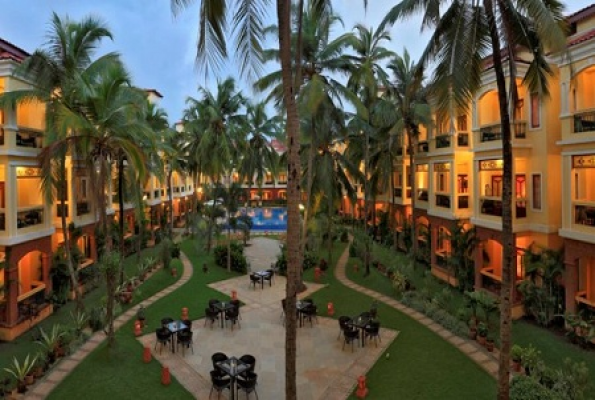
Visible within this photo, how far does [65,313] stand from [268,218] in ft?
132

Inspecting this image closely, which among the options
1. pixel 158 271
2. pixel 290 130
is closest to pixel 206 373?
pixel 290 130

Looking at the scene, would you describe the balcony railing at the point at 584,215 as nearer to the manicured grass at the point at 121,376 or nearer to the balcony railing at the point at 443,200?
the balcony railing at the point at 443,200

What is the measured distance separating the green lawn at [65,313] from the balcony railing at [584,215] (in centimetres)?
1796

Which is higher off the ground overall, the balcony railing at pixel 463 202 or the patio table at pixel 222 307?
the balcony railing at pixel 463 202

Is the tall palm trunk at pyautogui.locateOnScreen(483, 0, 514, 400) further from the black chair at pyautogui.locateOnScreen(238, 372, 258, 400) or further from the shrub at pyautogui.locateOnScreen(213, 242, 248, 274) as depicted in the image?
the shrub at pyautogui.locateOnScreen(213, 242, 248, 274)

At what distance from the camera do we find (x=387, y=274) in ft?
70.1

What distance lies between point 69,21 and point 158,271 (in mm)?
13313

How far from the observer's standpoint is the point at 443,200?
21.3 m

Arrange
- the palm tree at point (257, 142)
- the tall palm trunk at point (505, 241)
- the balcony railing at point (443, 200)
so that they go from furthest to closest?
1. the palm tree at point (257, 142)
2. the balcony railing at point (443, 200)
3. the tall palm trunk at point (505, 241)

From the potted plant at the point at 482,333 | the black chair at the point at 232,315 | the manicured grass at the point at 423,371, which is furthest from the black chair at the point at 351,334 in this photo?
the black chair at the point at 232,315

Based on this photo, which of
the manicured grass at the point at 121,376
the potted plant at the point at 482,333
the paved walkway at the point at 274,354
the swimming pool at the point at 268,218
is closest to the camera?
the manicured grass at the point at 121,376

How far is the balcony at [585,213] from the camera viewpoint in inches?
503

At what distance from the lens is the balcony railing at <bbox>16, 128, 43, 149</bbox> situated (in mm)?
14984

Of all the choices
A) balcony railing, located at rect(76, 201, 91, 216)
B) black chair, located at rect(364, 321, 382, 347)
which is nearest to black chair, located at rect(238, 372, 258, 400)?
black chair, located at rect(364, 321, 382, 347)
